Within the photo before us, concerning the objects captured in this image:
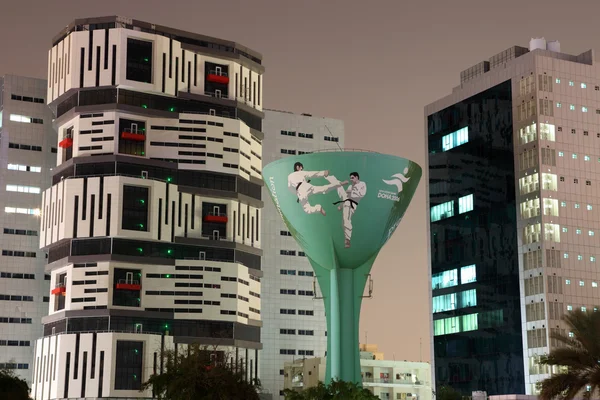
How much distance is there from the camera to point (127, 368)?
130500mm

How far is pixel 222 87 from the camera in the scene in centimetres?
14850

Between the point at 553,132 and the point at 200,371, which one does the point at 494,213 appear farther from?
the point at 200,371

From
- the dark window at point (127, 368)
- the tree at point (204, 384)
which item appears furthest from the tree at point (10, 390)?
the dark window at point (127, 368)

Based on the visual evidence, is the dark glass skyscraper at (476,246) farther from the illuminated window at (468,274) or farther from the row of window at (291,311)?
the row of window at (291,311)

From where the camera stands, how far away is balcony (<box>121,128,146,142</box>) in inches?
5458

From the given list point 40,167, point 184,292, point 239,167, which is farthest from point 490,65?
point 40,167

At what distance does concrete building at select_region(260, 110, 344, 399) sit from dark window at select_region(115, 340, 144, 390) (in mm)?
31397

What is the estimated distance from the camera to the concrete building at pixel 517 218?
12506cm

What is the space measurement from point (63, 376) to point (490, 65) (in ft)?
225

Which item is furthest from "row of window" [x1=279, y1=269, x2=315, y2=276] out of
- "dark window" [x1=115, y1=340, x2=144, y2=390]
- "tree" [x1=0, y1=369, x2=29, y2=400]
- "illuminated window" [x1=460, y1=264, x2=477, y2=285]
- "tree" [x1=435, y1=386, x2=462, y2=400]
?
"tree" [x1=0, y1=369, x2=29, y2=400]

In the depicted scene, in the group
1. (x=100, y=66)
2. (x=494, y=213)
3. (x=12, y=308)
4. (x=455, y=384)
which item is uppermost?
(x=100, y=66)

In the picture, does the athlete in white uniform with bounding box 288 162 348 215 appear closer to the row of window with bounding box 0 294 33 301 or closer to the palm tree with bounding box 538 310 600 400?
the palm tree with bounding box 538 310 600 400

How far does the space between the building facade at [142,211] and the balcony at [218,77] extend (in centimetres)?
33

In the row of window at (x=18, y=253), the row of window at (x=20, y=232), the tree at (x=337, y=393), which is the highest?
the row of window at (x=20, y=232)
